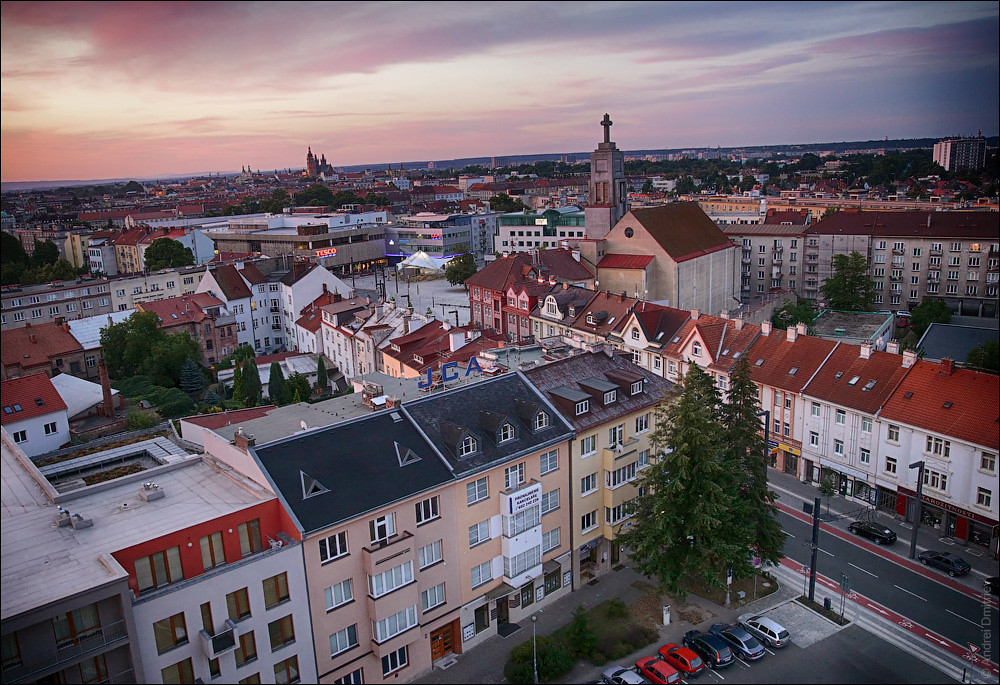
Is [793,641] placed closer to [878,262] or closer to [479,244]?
[878,262]

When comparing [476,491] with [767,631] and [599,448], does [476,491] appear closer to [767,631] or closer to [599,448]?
[599,448]

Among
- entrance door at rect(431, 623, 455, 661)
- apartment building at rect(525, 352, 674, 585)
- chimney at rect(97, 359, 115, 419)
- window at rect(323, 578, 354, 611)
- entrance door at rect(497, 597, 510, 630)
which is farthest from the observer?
chimney at rect(97, 359, 115, 419)

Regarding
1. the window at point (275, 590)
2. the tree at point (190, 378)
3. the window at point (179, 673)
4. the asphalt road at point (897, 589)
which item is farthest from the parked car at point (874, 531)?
the tree at point (190, 378)

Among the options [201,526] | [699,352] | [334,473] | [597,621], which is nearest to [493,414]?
[334,473]

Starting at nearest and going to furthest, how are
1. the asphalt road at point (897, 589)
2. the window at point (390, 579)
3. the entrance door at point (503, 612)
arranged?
the window at point (390, 579) → the asphalt road at point (897, 589) → the entrance door at point (503, 612)

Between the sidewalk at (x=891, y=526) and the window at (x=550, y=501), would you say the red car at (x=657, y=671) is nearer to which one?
the window at (x=550, y=501)

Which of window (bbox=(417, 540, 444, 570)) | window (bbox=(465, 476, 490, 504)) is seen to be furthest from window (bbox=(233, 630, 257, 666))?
window (bbox=(465, 476, 490, 504))

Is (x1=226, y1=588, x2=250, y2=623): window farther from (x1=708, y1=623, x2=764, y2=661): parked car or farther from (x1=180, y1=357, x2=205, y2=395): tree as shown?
(x1=180, y1=357, x2=205, y2=395): tree
